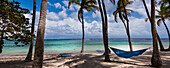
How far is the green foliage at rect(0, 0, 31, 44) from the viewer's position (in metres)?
3.95

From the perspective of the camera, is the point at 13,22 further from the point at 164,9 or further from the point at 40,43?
the point at 164,9

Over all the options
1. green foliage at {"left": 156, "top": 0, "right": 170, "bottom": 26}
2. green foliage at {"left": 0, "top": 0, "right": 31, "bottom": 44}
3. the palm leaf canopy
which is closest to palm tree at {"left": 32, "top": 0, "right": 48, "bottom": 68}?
green foliage at {"left": 0, "top": 0, "right": 31, "bottom": 44}

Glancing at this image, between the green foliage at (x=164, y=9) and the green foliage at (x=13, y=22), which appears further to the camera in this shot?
the green foliage at (x=164, y=9)

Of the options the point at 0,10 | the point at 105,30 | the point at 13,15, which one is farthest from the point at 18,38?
the point at 105,30

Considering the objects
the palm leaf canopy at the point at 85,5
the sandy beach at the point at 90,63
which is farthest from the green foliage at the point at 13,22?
the palm leaf canopy at the point at 85,5

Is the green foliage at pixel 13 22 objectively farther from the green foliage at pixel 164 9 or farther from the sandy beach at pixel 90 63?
the green foliage at pixel 164 9

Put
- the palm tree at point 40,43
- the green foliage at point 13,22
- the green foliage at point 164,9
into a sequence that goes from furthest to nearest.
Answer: the green foliage at point 164,9 < the green foliage at point 13,22 < the palm tree at point 40,43

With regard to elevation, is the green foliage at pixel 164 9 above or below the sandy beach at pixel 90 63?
above

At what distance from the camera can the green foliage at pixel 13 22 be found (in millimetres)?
3954

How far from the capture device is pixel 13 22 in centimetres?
429

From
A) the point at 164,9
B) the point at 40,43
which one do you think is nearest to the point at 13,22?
the point at 40,43

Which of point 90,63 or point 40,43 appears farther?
point 90,63

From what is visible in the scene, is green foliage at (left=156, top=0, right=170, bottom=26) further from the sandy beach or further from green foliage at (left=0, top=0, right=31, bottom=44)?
green foliage at (left=0, top=0, right=31, bottom=44)

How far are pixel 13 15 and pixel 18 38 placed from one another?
1.34 m
